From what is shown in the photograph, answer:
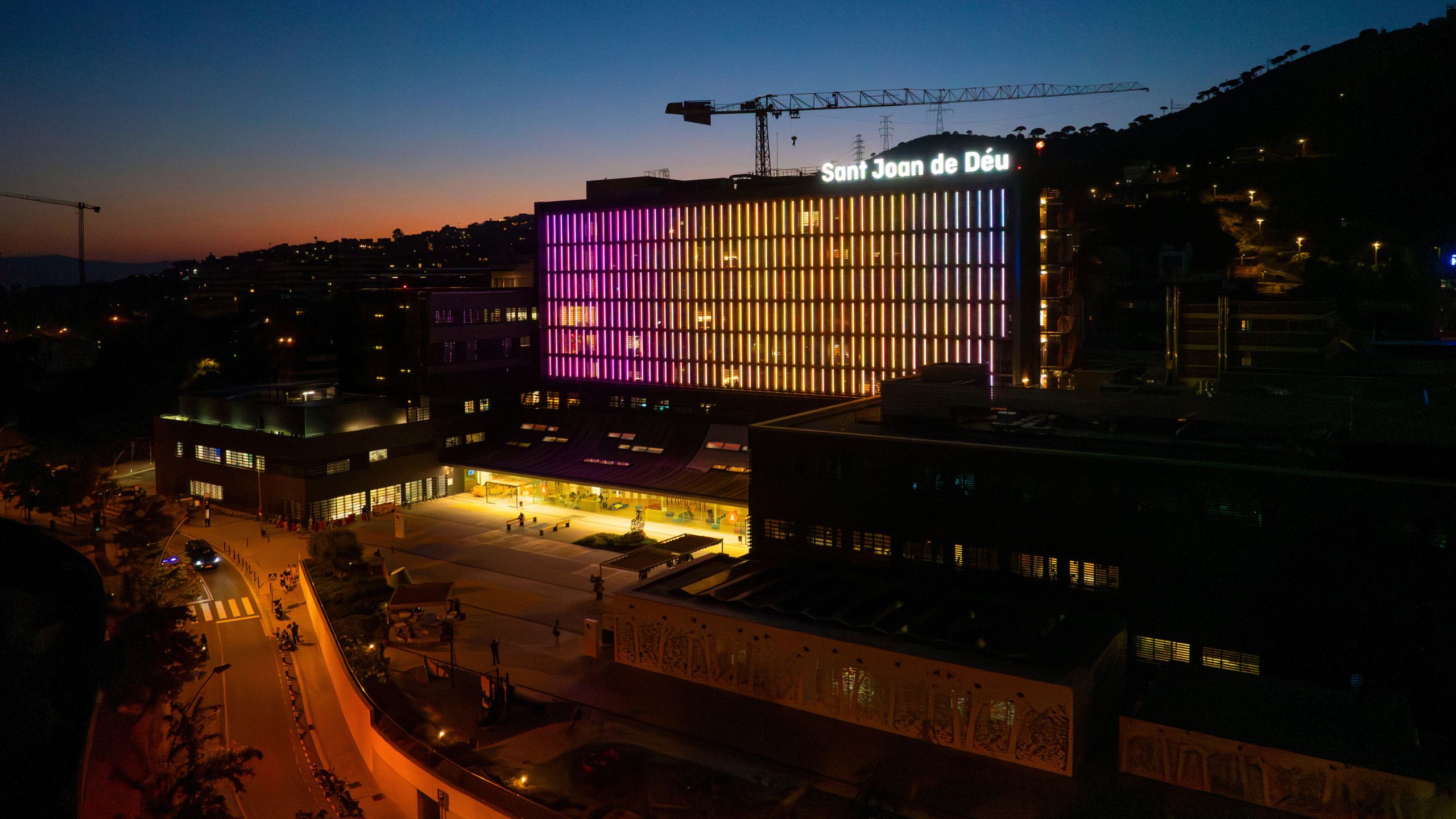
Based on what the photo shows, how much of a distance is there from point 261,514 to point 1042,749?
5735 cm

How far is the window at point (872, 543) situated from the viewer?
119 ft

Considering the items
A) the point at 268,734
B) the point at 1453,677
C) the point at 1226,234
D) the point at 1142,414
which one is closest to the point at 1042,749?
the point at 1453,677

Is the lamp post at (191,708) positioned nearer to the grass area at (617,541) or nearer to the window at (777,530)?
the grass area at (617,541)

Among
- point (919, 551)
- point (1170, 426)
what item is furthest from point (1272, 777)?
point (1170, 426)

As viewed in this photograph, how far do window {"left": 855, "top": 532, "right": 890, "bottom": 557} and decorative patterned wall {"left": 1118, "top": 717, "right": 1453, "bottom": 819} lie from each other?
12.0 m

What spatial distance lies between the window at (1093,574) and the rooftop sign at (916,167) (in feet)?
113

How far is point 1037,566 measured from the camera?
33.0 metres

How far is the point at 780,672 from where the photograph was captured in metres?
31.1

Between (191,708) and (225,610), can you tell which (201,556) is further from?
(191,708)

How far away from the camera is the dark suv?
177 feet

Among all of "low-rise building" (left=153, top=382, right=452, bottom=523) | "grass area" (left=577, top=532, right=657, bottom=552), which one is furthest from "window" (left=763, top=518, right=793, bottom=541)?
"low-rise building" (left=153, top=382, right=452, bottom=523)

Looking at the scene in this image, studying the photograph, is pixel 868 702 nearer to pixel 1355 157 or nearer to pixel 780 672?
pixel 780 672

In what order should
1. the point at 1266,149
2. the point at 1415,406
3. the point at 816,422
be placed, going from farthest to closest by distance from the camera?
1. the point at 1266,149
2. the point at 816,422
3. the point at 1415,406

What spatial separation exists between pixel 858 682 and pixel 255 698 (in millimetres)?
25360
